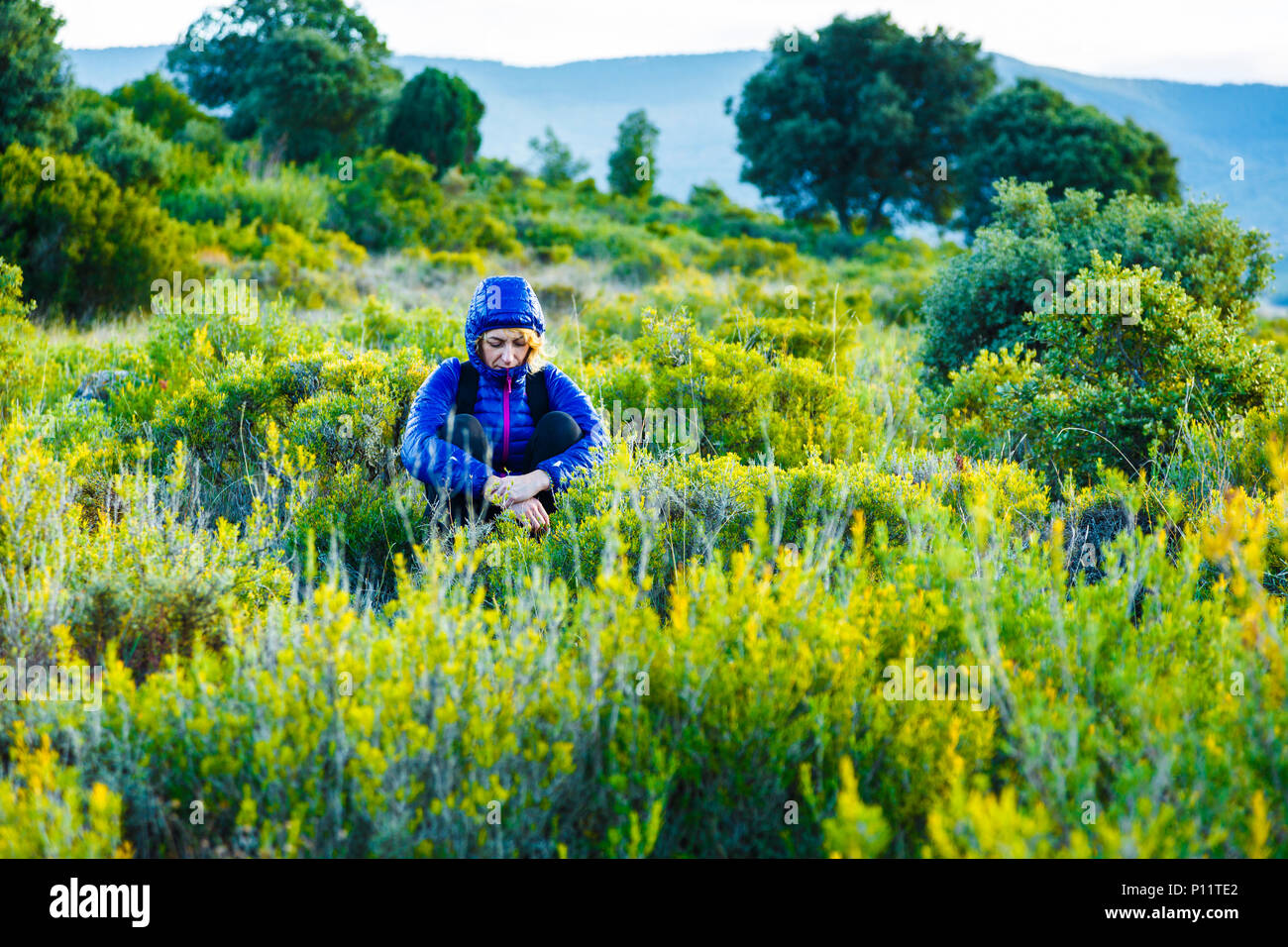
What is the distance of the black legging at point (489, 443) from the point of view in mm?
4273

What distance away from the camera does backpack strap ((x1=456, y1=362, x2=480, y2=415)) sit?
4469mm

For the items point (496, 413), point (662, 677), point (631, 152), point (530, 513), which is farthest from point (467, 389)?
point (631, 152)

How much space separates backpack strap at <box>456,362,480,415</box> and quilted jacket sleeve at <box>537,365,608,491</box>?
1.31 feet

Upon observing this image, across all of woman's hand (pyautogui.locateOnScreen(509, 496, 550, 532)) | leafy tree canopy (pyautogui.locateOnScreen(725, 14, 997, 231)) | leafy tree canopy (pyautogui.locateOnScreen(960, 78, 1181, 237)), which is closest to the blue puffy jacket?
woman's hand (pyautogui.locateOnScreen(509, 496, 550, 532))

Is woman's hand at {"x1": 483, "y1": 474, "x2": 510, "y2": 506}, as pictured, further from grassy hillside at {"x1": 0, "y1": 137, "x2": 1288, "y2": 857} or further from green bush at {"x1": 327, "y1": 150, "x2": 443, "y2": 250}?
green bush at {"x1": 327, "y1": 150, "x2": 443, "y2": 250}

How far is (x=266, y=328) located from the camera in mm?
7355

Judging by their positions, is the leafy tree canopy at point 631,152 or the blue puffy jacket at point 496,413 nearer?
the blue puffy jacket at point 496,413

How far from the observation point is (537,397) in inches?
182

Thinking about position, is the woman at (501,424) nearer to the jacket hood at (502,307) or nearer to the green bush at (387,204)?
the jacket hood at (502,307)

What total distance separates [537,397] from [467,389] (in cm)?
39

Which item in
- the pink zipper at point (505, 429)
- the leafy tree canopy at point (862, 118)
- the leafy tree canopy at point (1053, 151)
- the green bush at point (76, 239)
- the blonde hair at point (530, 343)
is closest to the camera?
the blonde hair at point (530, 343)

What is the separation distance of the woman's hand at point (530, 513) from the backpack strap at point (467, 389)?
0.65m

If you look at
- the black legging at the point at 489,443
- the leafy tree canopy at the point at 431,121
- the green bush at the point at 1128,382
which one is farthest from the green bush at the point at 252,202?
the green bush at the point at 1128,382
